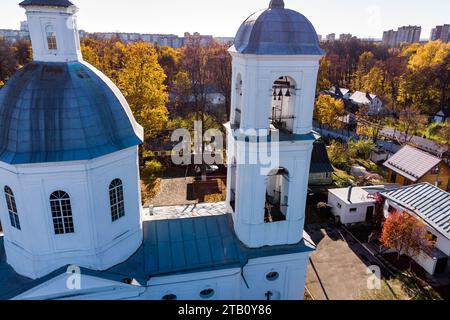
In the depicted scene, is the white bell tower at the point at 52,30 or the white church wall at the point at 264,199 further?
the white church wall at the point at 264,199

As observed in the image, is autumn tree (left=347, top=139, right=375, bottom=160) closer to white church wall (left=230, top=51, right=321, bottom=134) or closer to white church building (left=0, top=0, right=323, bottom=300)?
white church building (left=0, top=0, right=323, bottom=300)

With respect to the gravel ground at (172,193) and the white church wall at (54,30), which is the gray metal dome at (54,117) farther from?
the gravel ground at (172,193)

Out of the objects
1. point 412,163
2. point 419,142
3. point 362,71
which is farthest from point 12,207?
point 362,71

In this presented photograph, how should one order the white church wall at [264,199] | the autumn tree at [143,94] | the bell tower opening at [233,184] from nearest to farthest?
the white church wall at [264,199] < the bell tower opening at [233,184] < the autumn tree at [143,94]

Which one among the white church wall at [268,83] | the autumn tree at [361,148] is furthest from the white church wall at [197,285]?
the autumn tree at [361,148]

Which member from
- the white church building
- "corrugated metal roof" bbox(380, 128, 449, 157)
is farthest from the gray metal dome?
"corrugated metal roof" bbox(380, 128, 449, 157)

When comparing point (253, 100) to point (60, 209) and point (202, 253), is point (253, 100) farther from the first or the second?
point (60, 209)
